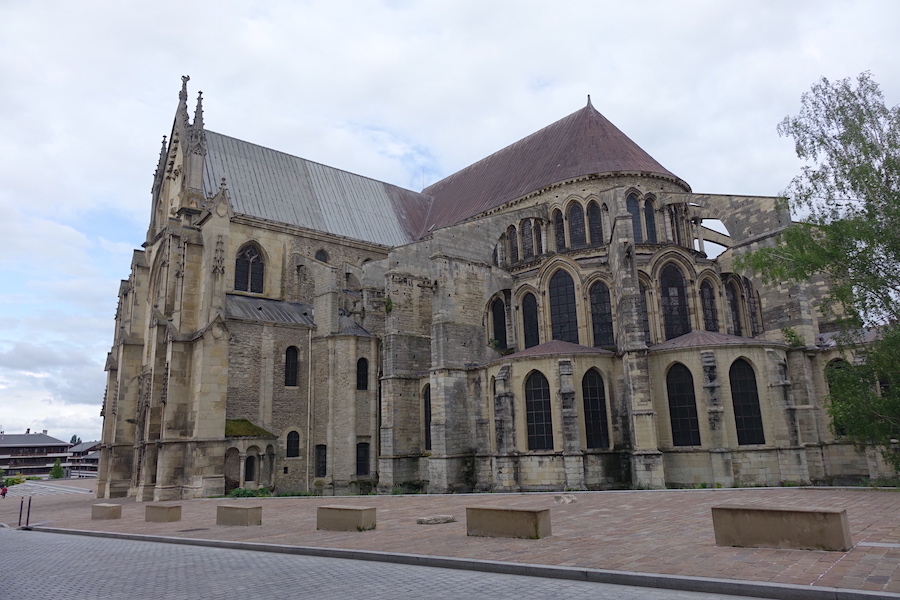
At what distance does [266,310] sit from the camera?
1137 inches

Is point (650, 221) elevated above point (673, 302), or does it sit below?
above

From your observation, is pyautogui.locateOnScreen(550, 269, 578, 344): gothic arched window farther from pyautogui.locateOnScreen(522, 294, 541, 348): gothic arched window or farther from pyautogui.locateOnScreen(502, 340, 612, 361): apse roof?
pyautogui.locateOnScreen(502, 340, 612, 361): apse roof

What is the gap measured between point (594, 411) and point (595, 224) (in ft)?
31.0

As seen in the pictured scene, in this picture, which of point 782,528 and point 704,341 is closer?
point 782,528

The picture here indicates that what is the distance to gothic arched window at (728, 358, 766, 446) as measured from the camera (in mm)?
19766

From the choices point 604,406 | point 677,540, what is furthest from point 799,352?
point 677,540

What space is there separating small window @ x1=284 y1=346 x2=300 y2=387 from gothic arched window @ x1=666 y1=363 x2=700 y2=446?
16545 mm

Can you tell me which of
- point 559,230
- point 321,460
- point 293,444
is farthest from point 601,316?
point 293,444

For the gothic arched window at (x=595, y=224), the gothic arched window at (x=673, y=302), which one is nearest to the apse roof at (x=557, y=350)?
the gothic arched window at (x=673, y=302)

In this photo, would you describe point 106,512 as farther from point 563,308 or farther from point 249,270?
point 563,308

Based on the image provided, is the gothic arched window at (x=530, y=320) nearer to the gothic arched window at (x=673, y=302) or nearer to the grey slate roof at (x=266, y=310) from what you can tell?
the gothic arched window at (x=673, y=302)

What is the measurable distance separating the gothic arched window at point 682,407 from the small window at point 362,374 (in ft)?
45.0

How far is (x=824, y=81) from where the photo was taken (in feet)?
54.2

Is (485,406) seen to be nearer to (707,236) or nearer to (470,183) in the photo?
(707,236)
